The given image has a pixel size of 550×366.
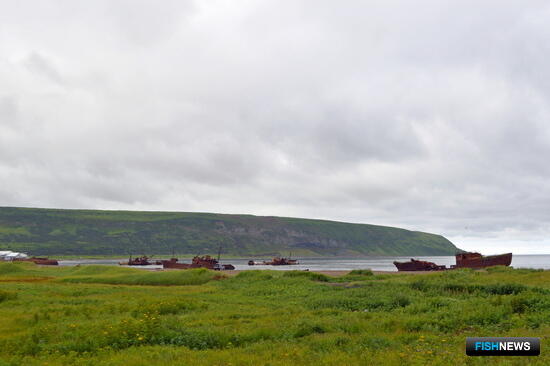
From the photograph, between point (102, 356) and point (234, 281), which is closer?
point (102, 356)

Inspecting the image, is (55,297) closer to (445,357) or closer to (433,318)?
(433,318)

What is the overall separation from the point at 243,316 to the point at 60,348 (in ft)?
32.0

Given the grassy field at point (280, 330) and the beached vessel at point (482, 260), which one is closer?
the grassy field at point (280, 330)

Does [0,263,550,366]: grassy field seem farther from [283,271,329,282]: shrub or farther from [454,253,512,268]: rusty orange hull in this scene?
[454,253,512,268]: rusty orange hull

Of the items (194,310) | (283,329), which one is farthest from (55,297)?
(283,329)

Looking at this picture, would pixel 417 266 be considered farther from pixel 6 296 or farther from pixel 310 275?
pixel 6 296

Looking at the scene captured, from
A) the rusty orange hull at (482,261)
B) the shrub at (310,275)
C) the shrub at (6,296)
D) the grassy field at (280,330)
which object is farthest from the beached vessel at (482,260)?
the shrub at (6,296)

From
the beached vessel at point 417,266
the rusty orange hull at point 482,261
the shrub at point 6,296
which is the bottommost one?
the shrub at point 6,296

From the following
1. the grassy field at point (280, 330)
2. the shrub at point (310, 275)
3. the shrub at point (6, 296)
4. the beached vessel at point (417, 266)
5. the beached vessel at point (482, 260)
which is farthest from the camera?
the beached vessel at point (417, 266)

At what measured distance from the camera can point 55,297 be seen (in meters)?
34.2

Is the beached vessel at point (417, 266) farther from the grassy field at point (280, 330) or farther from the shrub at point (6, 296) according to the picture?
the shrub at point (6, 296)

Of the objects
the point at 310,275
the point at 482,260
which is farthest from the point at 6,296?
the point at 482,260

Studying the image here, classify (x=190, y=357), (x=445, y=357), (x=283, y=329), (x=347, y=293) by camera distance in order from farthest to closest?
(x=347, y=293)
(x=283, y=329)
(x=190, y=357)
(x=445, y=357)

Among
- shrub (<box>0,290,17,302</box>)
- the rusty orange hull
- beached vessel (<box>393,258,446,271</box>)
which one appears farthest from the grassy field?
beached vessel (<box>393,258,446,271</box>)
